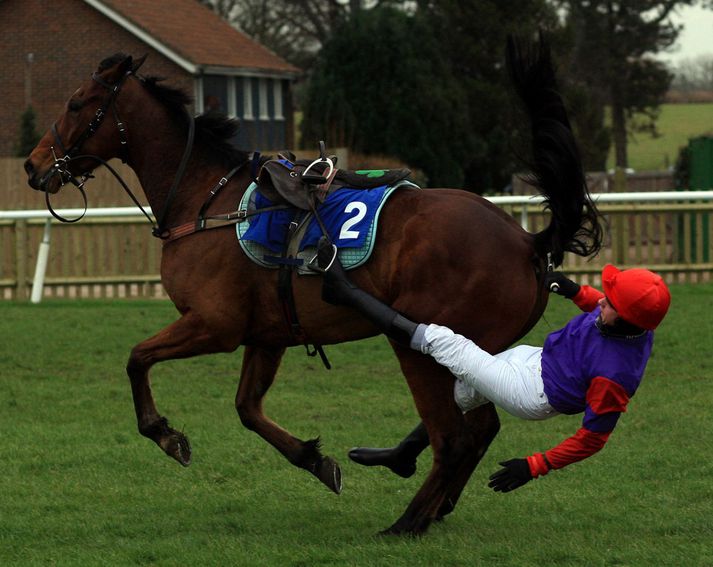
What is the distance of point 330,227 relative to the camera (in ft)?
19.2

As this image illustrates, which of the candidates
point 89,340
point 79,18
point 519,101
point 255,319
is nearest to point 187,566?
point 255,319

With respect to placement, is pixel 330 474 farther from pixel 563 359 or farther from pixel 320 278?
pixel 563 359

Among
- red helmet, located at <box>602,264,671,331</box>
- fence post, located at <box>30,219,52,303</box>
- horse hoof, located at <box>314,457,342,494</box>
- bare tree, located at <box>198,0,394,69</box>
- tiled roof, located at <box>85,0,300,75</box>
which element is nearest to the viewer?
red helmet, located at <box>602,264,671,331</box>

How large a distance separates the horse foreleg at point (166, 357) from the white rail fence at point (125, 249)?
855 cm

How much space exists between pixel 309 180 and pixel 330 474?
136 centimetres

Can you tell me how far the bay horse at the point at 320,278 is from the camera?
5.64 meters

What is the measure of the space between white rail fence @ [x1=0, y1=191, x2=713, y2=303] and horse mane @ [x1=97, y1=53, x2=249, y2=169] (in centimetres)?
797

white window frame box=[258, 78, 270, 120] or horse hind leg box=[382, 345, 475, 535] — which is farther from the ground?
white window frame box=[258, 78, 270, 120]

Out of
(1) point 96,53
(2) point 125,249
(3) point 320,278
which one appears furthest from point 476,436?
(1) point 96,53

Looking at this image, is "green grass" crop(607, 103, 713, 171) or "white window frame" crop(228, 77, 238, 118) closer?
"white window frame" crop(228, 77, 238, 118)

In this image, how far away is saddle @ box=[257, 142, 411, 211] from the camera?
592 centimetres

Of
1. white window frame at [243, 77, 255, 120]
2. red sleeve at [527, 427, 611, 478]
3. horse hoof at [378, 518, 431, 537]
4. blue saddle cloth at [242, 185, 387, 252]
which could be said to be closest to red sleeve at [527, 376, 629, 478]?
red sleeve at [527, 427, 611, 478]

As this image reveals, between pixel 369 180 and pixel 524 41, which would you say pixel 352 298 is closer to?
pixel 369 180

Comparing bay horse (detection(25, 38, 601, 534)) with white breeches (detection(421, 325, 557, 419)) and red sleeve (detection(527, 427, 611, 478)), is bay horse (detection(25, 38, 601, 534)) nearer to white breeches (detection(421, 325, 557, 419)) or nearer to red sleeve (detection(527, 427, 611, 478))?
white breeches (detection(421, 325, 557, 419))
